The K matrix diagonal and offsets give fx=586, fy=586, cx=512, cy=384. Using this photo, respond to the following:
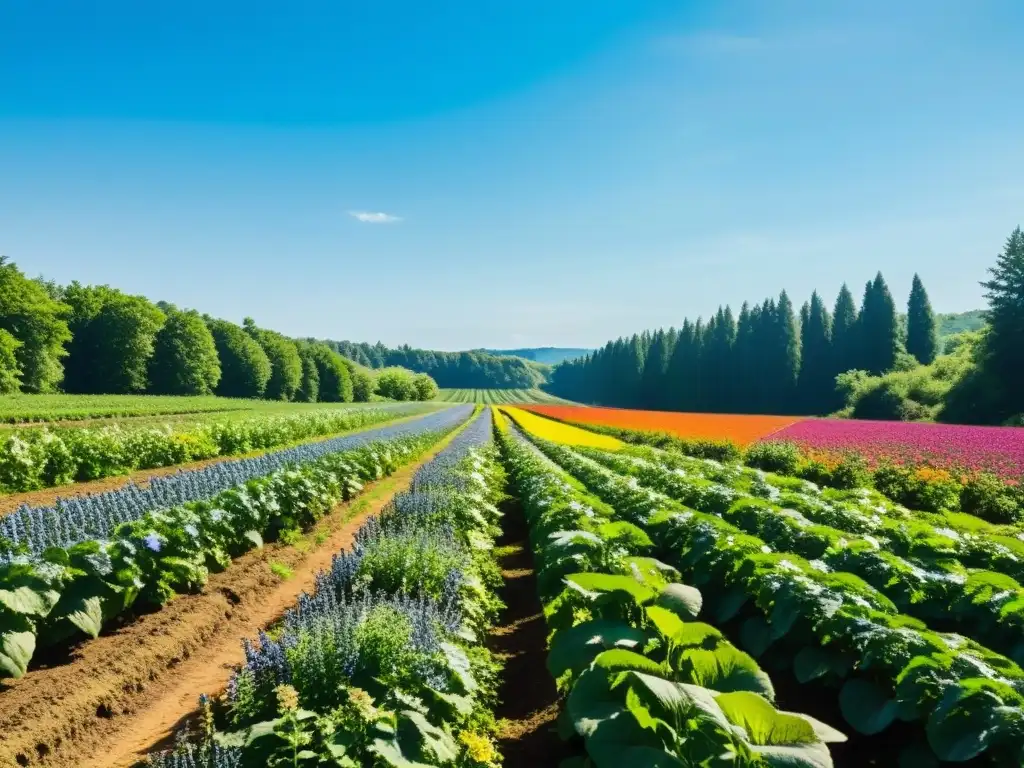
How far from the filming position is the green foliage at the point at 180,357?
70750 millimetres

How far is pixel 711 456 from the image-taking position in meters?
25.2

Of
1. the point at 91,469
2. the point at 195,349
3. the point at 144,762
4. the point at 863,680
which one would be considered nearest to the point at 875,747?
the point at 863,680

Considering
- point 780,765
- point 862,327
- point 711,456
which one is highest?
point 862,327

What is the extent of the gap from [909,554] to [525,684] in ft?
14.0

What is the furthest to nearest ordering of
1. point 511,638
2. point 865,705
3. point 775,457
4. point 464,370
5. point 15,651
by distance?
point 464,370 → point 775,457 → point 511,638 → point 15,651 → point 865,705

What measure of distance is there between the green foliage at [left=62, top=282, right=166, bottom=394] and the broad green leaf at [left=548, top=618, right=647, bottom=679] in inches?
2942

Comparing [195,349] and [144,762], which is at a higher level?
[195,349]

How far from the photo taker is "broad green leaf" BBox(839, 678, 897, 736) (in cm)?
362

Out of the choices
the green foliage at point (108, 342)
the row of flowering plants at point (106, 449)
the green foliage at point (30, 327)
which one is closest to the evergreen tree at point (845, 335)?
the row of flowering plants at point (106, 449)

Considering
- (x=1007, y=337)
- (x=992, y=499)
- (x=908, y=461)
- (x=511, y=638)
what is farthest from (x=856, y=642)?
(x=1007, y=337)

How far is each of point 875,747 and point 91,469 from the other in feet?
58.9

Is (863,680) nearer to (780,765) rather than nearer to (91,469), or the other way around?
(780,765)

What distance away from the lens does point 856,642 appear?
4086 mm

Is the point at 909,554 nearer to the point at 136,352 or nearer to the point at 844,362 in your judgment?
the point at 844,362
